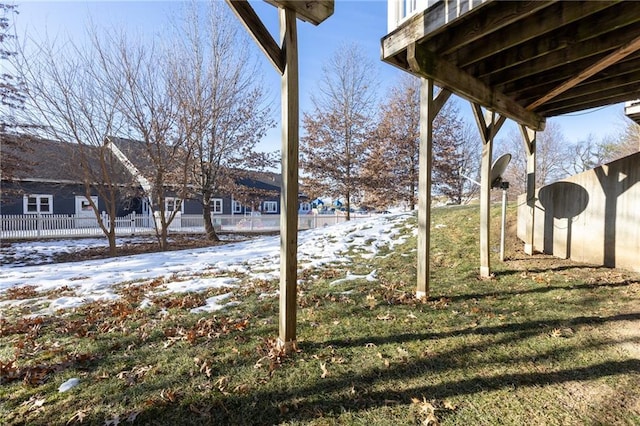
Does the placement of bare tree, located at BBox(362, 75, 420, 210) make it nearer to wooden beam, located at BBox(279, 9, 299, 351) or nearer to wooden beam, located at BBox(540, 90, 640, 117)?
wooden beam, located at BBox(540, 90, 640, 117)

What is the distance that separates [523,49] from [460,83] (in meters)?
0.78

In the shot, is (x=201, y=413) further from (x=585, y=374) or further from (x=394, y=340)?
(x=585, y=374)

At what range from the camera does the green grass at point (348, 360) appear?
74.5 inches

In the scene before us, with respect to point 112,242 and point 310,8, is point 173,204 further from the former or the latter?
point 310,8

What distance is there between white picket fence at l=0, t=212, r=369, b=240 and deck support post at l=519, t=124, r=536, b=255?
44.6 feet

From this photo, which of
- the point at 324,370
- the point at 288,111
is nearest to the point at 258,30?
the point at 288,111

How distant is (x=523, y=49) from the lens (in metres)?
3.70

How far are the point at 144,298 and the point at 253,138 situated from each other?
1123 centimetres

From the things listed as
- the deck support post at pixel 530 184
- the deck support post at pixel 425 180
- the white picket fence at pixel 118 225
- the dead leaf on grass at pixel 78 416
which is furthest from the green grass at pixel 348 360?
the white picket fence at pixel 118 225

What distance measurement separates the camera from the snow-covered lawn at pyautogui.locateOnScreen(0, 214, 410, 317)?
4559mm

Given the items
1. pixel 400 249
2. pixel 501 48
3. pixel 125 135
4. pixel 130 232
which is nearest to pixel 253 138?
pixel 125 135

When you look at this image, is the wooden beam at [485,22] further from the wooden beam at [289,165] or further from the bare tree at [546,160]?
the bare tree at [546,160]

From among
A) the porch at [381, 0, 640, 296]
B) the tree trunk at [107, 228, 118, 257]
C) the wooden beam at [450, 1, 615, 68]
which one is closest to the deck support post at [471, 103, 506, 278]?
the porch at [381, 0, 640, 296]

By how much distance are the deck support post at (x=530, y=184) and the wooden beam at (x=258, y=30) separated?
5.44 metres
